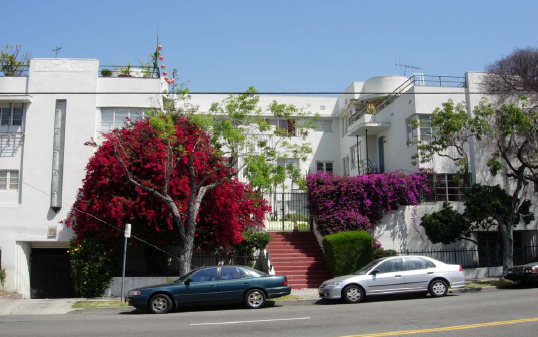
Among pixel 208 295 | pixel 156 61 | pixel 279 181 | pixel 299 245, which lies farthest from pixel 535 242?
pixel 156 61

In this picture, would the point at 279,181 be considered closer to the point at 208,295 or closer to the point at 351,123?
the point at 208,295

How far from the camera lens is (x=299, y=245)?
21.3m

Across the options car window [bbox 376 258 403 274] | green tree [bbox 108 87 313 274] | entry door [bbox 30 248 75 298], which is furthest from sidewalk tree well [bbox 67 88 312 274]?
car window [bbox 376 258 403 274]

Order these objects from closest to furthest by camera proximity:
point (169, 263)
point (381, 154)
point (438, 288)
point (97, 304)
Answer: point (438, 288) → point (97, 304) → point (169, 263) → point (381, 154)

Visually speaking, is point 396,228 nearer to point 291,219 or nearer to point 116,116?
point 291,219

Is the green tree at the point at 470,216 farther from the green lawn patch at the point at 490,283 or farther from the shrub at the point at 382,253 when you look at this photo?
the green lawn patch at the point at 490,283

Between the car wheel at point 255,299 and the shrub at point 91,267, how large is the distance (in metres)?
7.23

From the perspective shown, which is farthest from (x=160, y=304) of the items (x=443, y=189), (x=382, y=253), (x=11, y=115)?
(x=443, y=189)

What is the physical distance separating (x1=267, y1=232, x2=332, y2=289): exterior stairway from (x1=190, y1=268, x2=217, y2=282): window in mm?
5315

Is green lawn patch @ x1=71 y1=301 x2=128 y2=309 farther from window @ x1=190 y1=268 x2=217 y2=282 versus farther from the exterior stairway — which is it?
the exterior stairway

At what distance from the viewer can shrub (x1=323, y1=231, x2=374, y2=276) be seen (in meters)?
18.6

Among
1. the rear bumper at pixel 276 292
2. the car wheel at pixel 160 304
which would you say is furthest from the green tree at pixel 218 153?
the rear bumper at pixel 276 292

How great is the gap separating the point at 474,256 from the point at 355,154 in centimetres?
1100

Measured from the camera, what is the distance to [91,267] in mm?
18125
